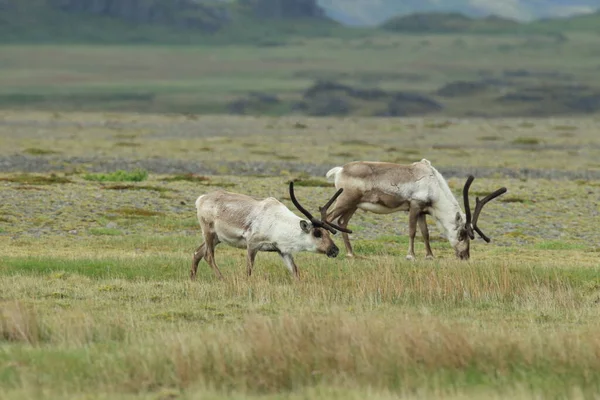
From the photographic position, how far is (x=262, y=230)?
20.7 meters

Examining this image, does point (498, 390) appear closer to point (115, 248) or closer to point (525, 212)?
point (115, 248)

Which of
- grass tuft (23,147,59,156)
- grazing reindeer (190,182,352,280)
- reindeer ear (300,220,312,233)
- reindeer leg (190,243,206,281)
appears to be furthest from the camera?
grass tuft (23,147,59,156)

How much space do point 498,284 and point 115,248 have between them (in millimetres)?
9346

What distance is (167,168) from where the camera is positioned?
52000 mm

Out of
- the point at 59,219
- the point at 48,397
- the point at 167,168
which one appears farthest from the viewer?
the point at 167,168

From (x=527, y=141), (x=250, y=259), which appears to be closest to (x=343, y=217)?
(x=250, y=259)

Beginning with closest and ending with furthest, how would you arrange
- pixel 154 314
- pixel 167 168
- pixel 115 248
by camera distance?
pixel 154 314 → pixel 115 248 → pixel 167 168

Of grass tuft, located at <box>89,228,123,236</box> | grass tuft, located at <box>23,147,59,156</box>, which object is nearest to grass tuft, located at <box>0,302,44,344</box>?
grass tuft, located at <box>89,228,123,236</box>

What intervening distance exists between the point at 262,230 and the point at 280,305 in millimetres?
3003

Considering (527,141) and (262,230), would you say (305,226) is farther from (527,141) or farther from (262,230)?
(527,141)

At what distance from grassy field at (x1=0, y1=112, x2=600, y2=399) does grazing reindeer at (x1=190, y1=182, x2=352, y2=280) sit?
53 centimetres

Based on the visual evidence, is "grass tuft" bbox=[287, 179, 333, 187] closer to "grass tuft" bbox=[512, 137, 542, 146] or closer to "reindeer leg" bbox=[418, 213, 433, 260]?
"reindeer leg" bbox=[418, 213, 433, 260]

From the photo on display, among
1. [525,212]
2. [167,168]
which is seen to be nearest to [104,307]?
[525,212]

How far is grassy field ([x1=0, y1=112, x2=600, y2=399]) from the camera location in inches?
522
